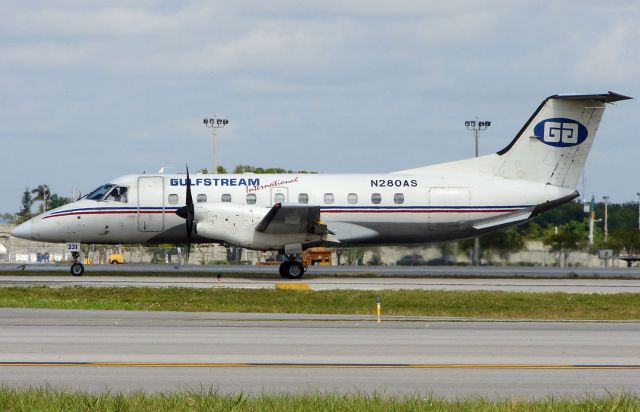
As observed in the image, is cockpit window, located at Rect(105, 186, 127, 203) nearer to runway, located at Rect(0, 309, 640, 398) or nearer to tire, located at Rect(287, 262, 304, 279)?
tire, located at Rect(287, 262, 304, 279)

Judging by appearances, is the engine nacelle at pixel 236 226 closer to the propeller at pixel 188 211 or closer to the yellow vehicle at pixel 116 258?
the propeller at pixel 188 211

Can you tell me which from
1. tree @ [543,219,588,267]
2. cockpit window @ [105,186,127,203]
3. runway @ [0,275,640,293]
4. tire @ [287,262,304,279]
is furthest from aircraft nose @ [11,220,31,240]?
tree @ [543,219,588,267]

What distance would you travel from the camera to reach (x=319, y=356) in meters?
14.7

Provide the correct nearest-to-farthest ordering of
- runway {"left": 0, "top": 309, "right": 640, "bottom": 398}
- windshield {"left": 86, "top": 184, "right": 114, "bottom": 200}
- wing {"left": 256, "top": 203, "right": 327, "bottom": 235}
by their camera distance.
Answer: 1. runway {"left": 0, "top": 309, "right": 640, "bottom": 398}
2. wing {"left": 256, "top": 203, "right": 327, "bottom": 235}
3. windshield {"left": 86, "top": 184, "right": 114, "bottom": 200}

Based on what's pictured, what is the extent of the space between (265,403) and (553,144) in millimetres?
28809

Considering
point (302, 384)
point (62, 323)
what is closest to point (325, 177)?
point (62, 323)

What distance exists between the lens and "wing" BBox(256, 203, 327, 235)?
34406 mm

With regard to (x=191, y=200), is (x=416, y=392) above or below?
below

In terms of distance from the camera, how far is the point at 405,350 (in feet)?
51.0

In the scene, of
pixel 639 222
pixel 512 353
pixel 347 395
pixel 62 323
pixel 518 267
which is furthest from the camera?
pixel 639 222

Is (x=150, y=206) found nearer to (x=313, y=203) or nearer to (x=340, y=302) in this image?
(x=313, y=203)

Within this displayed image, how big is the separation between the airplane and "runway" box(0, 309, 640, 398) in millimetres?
15808

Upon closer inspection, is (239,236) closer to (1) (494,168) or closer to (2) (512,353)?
(1) (494,168)

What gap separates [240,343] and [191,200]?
20193 mm
